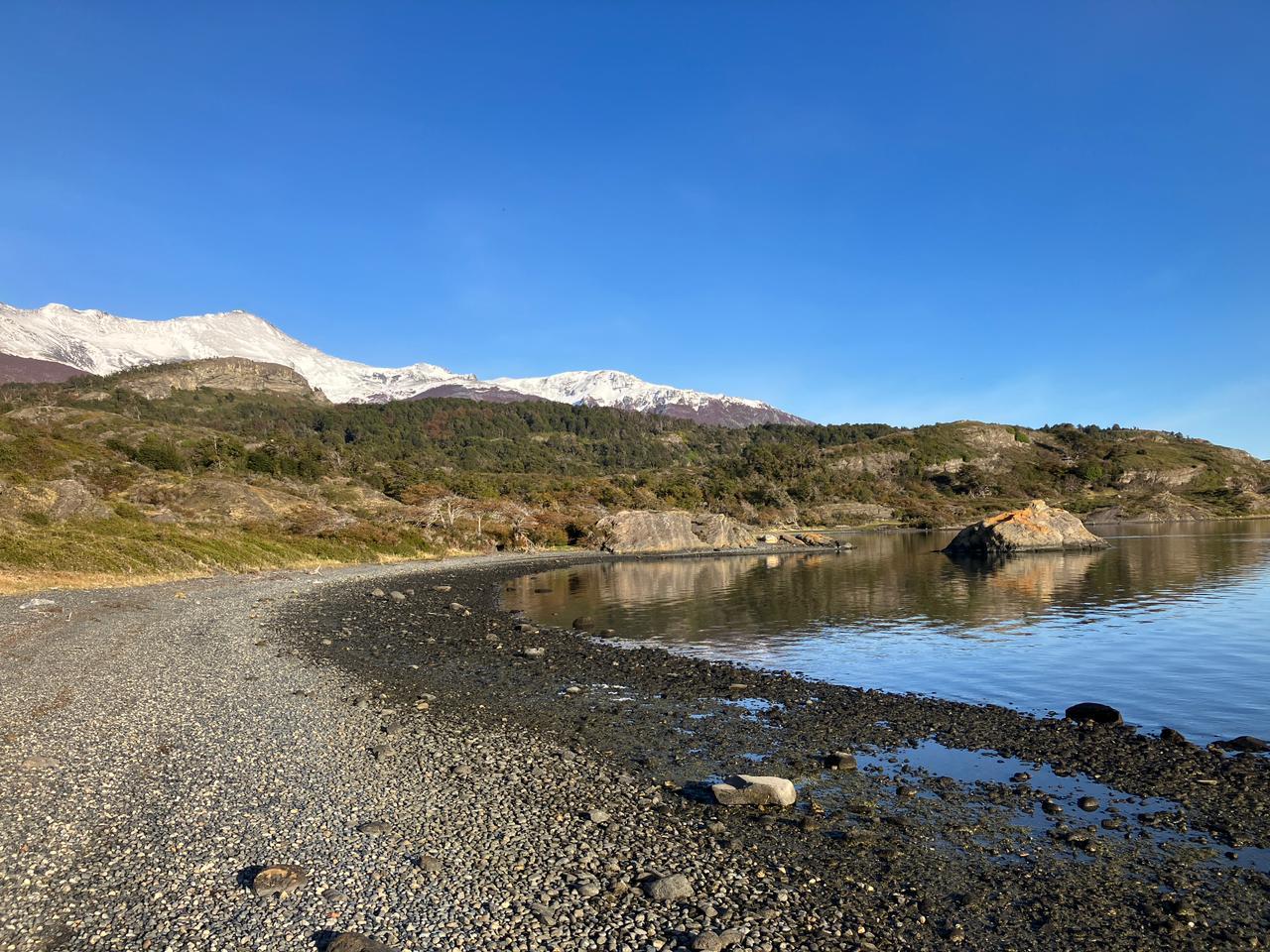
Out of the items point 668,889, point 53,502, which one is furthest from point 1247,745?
point 53,502

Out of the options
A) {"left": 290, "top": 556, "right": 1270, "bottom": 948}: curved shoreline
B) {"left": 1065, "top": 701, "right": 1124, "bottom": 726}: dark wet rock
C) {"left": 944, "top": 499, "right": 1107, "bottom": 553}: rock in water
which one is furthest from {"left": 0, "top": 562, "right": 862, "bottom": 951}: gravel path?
{"left": 944, "top": 499, "right": 1107, "bottom": 553}: rock in water

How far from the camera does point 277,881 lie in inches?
340

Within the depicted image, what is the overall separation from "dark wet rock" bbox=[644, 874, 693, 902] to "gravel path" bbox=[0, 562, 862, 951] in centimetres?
3

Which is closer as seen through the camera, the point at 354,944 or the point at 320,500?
the point at 354,944

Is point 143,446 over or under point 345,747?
over

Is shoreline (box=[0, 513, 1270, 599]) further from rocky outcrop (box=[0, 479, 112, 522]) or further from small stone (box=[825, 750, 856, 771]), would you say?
small stone (box=[825, 750, 856, 771])

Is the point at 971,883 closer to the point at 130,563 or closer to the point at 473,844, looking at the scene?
the point at 473,844

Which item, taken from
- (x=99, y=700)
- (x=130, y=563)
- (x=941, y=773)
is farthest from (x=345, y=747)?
(x=130, y=563)

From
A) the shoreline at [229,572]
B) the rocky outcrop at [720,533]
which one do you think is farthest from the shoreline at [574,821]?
the rocky outcrop at [720,533]

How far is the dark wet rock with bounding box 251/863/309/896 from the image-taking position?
27.8 ft

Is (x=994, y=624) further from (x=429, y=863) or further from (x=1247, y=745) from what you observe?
(x=429, y=863)

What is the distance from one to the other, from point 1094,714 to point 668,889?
44.3 feet

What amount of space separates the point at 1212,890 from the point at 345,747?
47.8ft

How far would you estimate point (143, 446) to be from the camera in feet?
331
